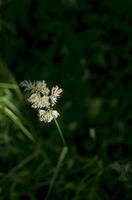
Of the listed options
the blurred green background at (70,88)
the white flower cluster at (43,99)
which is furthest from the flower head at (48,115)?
the blurred green background at (70,88)

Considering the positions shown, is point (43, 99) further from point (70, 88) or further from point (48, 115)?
point (70, 88)

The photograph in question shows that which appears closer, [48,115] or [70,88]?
[48,115]

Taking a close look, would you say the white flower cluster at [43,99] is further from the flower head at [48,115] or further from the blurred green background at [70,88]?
the blurred green background at [70,88]

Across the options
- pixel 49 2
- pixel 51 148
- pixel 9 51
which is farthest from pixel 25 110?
pixel 49 2

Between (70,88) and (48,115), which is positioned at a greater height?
(70,88)

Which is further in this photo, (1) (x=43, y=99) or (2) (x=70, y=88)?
(2) (x=70, y=88)

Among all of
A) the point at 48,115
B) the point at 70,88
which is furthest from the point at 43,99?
the point at 70,88

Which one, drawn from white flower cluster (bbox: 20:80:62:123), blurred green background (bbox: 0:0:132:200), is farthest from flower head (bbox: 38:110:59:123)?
blurred green background (bbox: 0:0:132:200)

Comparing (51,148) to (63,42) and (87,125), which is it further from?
(63,42)
